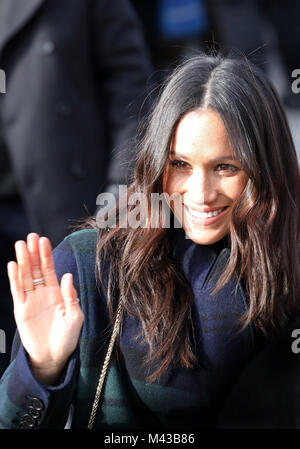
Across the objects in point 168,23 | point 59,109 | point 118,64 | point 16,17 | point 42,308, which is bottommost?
point 42,308

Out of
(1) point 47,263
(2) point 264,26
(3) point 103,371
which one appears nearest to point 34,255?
(1) point 47,263

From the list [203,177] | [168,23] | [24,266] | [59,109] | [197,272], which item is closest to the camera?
[24,266]

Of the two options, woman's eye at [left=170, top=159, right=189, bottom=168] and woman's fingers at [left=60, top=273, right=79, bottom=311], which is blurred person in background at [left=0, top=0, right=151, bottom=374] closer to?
woman's eye at [left=170, top=159, right=189, bottom=168]

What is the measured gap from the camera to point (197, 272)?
6.43 ft

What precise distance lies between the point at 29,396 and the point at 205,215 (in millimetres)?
546

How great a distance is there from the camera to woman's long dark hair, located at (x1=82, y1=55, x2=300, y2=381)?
1810 millimetres

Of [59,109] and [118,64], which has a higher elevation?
[118,64]

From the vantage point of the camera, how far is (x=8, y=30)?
8.97ft

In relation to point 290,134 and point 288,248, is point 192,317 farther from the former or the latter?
point 290,134

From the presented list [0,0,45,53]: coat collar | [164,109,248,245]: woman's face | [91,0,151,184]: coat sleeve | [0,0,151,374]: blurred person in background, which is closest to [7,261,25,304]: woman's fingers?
[164,109,248,245]: woman's face

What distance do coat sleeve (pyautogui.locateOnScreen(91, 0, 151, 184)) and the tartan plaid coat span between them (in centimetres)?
86

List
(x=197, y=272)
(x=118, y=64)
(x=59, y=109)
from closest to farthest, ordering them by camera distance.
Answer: (x=197, y=272)
(x=59, y=109)
(x=118, y=64)

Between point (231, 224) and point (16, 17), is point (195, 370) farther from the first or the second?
point (16, 17)

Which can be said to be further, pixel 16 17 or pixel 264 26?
pixel 264 26
